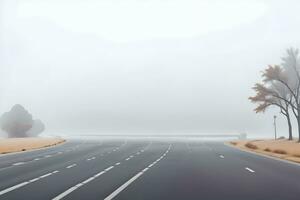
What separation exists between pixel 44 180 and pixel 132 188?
11.7 ft

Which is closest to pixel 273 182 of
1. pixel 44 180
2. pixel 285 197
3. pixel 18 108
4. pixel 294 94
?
pixel 285 197

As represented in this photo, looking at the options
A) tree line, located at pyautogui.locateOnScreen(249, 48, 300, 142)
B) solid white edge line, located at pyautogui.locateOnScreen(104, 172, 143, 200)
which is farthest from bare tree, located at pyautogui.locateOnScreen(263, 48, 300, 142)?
solid white edge line, located at pyautogui.locateOnScreen(104, 172, 143, 200)

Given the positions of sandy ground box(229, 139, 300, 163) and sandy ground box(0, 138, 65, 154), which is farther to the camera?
sandy ground box(0, 138, 65, 154)

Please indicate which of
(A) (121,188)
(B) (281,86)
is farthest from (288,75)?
(A) (121,188)

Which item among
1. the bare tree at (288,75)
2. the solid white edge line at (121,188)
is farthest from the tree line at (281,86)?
the solid white edge line at (121,188)

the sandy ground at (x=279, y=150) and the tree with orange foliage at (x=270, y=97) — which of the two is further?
the tree with orange foliage at (x=270, y=97)

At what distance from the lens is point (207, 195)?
1161cm

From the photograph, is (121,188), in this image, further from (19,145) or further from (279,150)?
(19,145)

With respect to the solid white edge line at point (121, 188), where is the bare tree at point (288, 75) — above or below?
above

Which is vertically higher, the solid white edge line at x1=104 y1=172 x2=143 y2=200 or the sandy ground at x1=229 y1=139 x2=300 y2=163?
the sandy ground at x1=229 y1=139 x2=300 y2=163

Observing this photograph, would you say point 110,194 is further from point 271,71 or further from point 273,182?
point 271,71

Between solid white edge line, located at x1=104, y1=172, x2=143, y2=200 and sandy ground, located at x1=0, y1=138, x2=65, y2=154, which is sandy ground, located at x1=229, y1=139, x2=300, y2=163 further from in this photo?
sandy ground, located at x1=0, y1=138, x2=65, y2=154

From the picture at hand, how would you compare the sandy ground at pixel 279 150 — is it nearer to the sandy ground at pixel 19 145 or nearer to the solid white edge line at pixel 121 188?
the solid white edge line at pixel 121 188

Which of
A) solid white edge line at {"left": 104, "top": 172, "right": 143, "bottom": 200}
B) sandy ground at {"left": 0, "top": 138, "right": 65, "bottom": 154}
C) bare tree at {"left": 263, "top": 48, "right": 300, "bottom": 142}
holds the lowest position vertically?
solid white edge line at {"left": 104, "top": 172, "right": 143, "bottom": 200}
